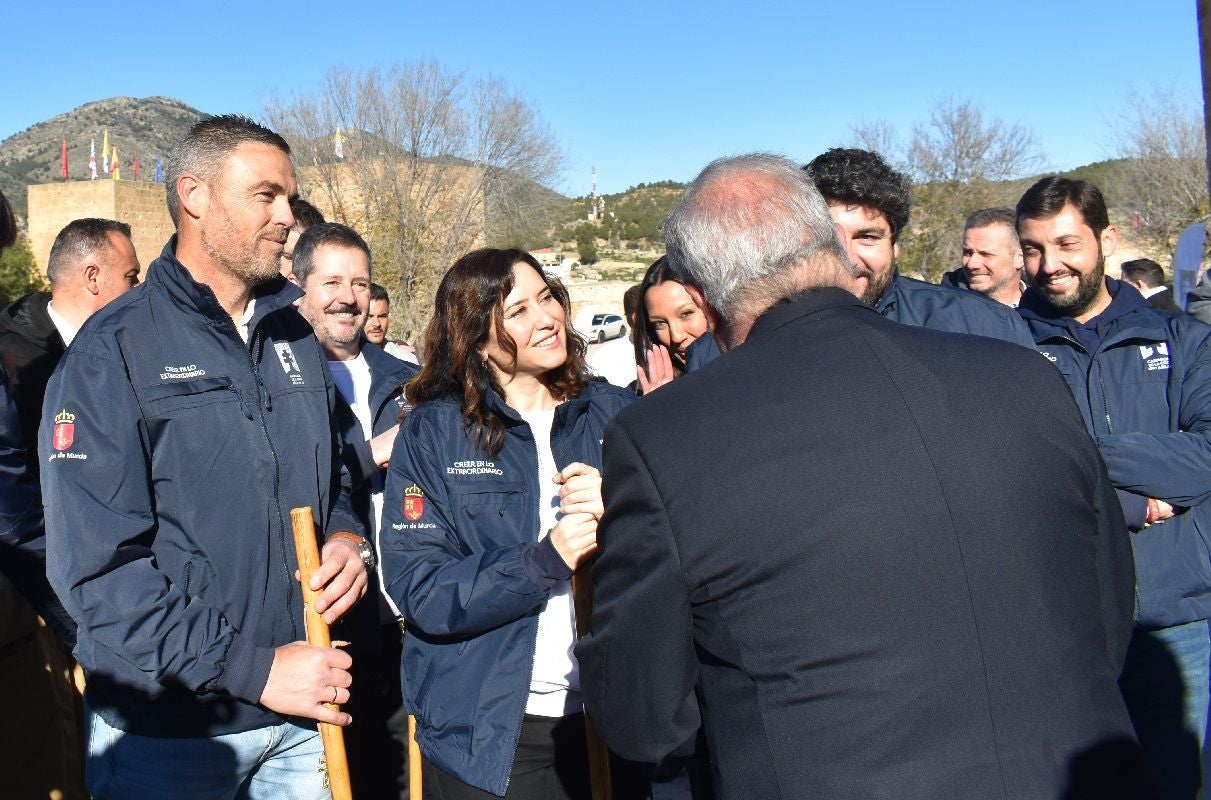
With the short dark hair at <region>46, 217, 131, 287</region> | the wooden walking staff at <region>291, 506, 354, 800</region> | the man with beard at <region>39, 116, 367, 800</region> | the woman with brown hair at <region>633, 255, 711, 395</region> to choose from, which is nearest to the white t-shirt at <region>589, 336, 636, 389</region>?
the woman with brown hair at <region>633, 255, 711, 395</region>

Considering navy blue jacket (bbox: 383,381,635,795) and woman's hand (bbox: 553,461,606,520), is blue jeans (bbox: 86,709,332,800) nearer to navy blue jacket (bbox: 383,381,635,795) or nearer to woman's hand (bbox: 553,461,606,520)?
navy blue jacket (bbox: 383,381,635,795)

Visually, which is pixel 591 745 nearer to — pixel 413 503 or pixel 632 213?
pixel 413 503

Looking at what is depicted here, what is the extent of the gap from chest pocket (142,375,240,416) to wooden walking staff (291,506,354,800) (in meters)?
0.38

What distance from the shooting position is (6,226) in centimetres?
339

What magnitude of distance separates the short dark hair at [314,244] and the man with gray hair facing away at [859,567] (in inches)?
120

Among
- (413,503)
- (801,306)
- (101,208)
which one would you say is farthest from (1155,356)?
(101,208)

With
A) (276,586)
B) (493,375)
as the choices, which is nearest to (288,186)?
(493,375)

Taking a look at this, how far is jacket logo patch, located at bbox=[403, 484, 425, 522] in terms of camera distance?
2.79 meters

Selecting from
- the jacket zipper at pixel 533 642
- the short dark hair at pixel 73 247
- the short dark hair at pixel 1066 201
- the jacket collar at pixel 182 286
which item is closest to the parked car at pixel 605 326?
the short dark hair at pixel 73 247

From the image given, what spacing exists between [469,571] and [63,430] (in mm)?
1100

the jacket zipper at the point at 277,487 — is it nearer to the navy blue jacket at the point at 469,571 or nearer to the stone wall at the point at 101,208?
the navy blue jacket at the point at 469,571

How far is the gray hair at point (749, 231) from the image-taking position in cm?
182

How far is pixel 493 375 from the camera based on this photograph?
312 cm

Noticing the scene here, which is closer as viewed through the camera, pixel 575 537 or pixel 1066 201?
pixel 575 537
